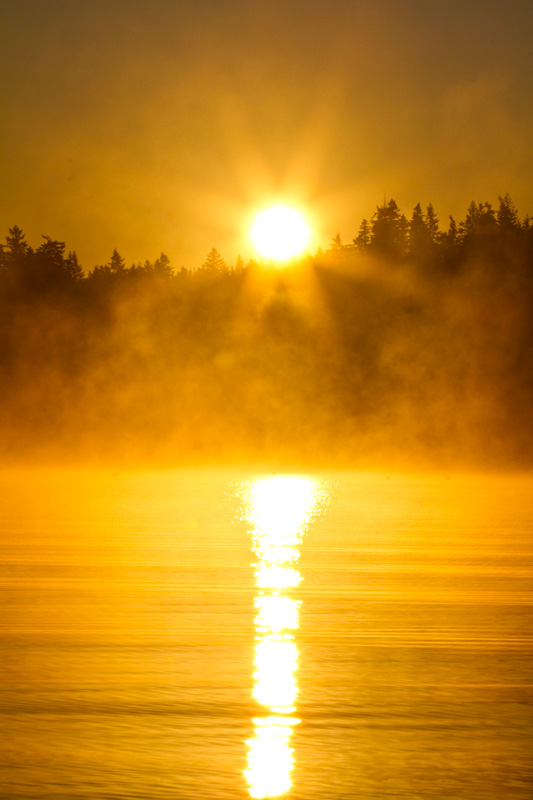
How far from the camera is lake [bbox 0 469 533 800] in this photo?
805 mm

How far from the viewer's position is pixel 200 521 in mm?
2777

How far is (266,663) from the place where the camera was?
1.16 m

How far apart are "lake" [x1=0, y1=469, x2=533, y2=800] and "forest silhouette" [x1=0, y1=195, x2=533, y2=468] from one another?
5383 millimetres

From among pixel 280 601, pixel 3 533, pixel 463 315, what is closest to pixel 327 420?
pixel 463 315

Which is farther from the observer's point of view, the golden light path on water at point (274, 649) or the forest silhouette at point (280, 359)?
the forest silhouette at point (280, 359)

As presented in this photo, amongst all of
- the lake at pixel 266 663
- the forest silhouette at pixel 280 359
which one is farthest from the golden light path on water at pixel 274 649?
the forest silhouette at pixel 280 359

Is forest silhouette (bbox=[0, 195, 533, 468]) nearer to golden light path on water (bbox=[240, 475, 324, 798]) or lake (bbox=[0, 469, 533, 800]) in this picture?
golden light path on water (bbox=[240, 475, 324, 798])

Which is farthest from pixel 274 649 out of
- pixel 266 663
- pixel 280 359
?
pixel 280 359

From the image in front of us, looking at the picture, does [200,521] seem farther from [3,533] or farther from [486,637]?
[486,637]

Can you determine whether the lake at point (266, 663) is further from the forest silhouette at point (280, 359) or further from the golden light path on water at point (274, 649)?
the forest silhouette at point (280, 359)

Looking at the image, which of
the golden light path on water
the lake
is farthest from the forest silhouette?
the lake

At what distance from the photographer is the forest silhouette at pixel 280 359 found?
8.75 m

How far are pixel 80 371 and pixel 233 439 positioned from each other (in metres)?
2.08

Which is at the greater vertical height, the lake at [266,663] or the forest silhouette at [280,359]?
the forest silhouette at [280,359]
